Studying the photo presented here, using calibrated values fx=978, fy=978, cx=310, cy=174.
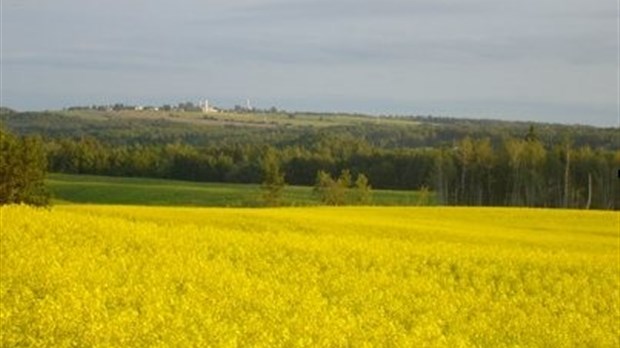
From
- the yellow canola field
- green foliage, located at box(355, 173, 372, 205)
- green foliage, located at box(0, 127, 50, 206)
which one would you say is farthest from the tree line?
the yellow canola field

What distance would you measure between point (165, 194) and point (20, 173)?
40.2 m

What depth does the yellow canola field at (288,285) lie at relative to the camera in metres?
13.9

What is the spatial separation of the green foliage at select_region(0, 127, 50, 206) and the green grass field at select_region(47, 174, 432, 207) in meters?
29.2

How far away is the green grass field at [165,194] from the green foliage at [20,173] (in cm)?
2922

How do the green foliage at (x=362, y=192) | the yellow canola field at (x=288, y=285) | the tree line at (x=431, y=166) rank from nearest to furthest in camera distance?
the yellow canola field at (x=288, y=285), the green foliage at (x=362, y=192), the tree line at (x=431, y=166)

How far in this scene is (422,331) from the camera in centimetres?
1557

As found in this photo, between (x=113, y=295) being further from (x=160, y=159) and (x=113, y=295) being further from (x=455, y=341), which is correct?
(x=160, y=159)

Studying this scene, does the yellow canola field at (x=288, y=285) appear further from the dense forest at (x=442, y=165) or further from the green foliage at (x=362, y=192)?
the dense forest at (x=442, y=165)

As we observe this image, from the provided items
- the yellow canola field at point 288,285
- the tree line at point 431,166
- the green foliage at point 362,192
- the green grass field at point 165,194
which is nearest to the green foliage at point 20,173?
the yellow canola field at point 288,285

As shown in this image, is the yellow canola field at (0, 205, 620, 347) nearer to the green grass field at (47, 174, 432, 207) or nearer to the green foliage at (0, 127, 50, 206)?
the green foliage at (0, 127, 50, 206)

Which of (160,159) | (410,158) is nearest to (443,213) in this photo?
(410,158)

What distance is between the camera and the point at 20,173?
51.2 meters

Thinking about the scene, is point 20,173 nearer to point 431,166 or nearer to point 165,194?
point 165,194

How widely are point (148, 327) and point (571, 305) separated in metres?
10.9
